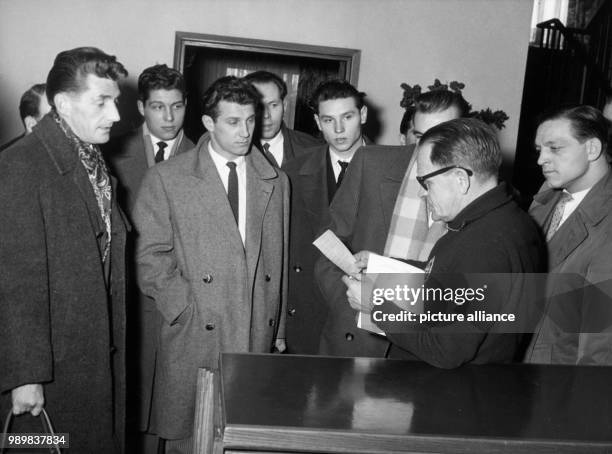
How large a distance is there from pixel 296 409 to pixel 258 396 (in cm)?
11

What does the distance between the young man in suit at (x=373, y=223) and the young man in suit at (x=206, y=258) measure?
0.35m

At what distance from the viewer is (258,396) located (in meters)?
1.55

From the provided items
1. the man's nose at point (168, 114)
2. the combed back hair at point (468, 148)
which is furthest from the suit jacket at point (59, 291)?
the man's nose at point (168, 114)

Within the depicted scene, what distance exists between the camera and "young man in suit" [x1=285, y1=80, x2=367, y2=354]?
10.9ft

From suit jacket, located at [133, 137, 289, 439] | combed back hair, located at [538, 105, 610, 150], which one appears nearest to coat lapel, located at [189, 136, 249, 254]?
suit jacket, located at [133, 137, 289, 439]

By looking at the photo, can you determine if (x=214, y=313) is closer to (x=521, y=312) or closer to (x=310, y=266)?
(x=310, y=266)

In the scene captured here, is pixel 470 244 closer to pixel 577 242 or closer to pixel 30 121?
pixel 577 242

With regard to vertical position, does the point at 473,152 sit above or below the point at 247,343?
above

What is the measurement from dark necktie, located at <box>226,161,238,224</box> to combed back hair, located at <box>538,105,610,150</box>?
140cm

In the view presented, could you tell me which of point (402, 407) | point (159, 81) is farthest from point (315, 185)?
point (402, 407)

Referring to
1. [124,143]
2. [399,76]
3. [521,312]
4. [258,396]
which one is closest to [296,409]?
[258,396]

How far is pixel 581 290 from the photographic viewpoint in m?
2.57

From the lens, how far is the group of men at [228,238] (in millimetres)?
1951

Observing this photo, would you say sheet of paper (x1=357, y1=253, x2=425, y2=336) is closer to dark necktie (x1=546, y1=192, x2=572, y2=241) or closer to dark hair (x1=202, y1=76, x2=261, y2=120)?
dark necktie (x1=546, y1=192, x2=572, y2=241)
